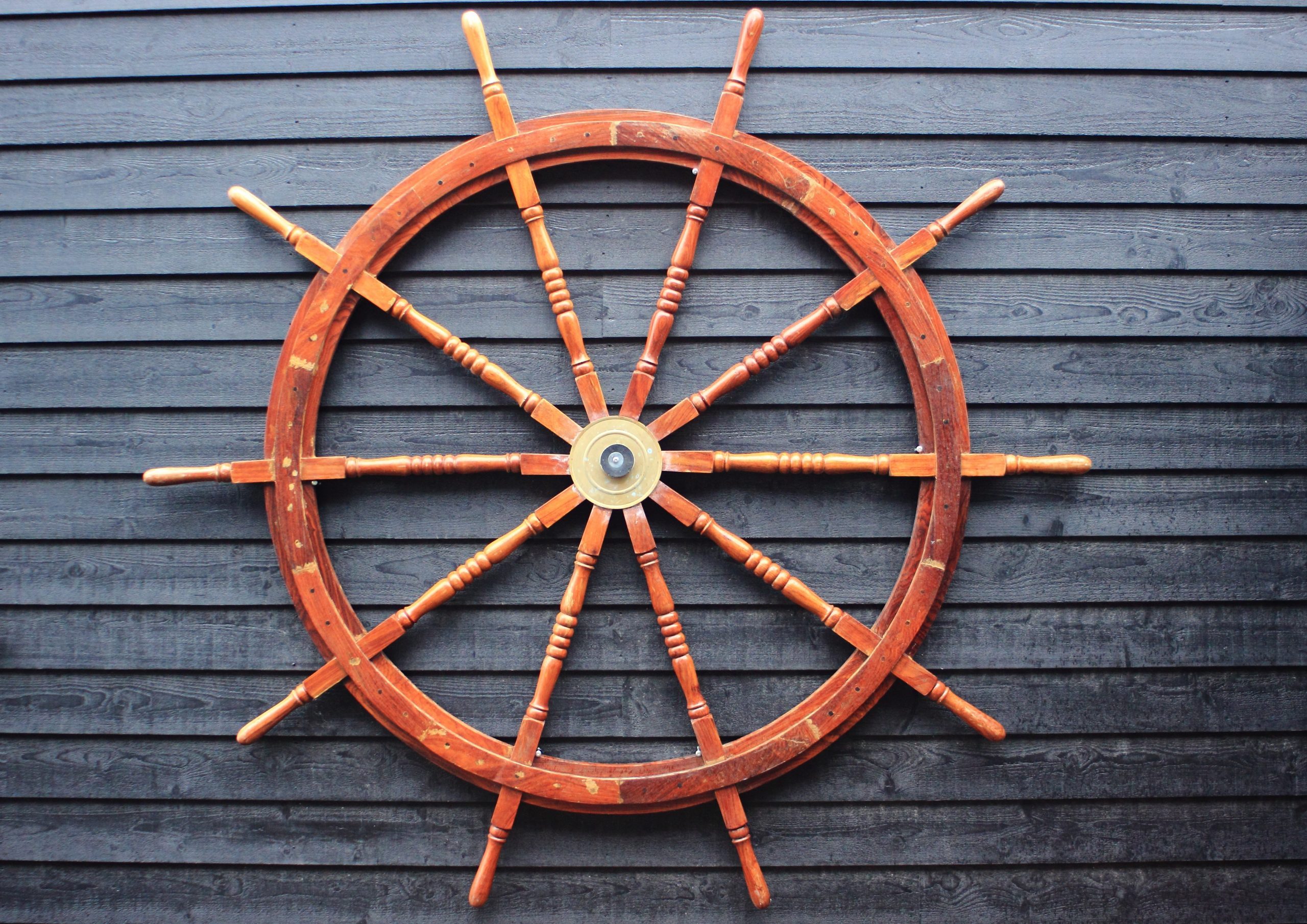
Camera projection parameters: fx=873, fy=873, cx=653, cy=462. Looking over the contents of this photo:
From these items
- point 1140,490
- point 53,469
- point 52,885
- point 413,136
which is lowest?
point 52,885

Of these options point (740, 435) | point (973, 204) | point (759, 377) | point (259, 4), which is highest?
point (259, 4)

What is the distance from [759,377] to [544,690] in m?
0.76

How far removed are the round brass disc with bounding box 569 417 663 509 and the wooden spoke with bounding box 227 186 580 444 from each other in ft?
0.12

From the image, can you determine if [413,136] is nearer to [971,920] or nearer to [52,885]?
[52,885]

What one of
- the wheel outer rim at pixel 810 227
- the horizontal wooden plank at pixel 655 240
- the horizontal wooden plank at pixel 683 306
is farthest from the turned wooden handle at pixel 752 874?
the horizontal wooden plank at pixel 655 240

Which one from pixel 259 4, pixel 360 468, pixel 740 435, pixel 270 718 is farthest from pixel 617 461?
pixel 259 4

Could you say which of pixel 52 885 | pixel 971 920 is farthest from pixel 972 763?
pixel 52 885

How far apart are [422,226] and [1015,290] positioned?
1219mm

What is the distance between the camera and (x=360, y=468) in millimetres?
1689

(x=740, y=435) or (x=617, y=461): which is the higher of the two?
(x=740, y=435)

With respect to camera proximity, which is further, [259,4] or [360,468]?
[259,4]

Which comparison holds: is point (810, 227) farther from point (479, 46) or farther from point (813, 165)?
point (479, 46)

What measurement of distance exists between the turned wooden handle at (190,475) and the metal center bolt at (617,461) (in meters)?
0.73

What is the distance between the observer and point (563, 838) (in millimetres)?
1778
